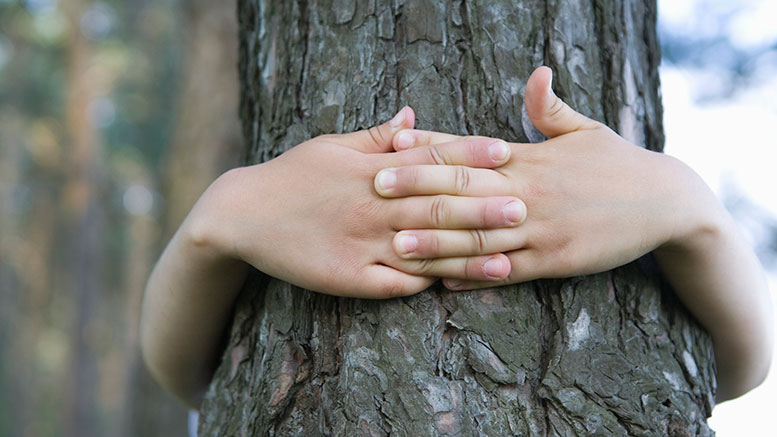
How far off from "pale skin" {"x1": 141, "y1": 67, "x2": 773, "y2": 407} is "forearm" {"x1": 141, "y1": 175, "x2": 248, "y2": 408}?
10 mm

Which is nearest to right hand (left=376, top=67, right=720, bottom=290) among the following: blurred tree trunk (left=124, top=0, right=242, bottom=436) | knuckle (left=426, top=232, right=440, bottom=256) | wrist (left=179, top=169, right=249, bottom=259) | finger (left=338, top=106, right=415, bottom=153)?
knuckle (left=426, top=232, right=440, bottom=256)

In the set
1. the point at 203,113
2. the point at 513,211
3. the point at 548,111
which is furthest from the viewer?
the point at 203,113

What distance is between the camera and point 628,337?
4.04ft

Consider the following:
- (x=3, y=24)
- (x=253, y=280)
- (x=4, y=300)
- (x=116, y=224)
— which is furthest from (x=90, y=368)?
(x=116, y=224)

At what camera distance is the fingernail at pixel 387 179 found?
1124mm

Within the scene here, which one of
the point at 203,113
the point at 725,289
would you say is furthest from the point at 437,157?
the point at 203,113

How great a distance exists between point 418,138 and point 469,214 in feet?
0.68

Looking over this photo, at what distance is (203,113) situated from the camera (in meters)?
4.34

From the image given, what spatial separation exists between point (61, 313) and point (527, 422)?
20622mm

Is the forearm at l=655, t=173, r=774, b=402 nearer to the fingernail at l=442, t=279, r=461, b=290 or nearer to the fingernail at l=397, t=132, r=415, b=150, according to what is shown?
the fingernail at l=442, t=279, r=461, b=290

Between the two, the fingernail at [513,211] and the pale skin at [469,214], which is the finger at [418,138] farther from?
the fingernail at [513,211]

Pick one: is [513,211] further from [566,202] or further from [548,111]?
[548,111]

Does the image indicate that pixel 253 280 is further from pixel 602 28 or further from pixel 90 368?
pixel 90 368

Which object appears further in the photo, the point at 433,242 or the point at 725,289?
the point at 725,289
